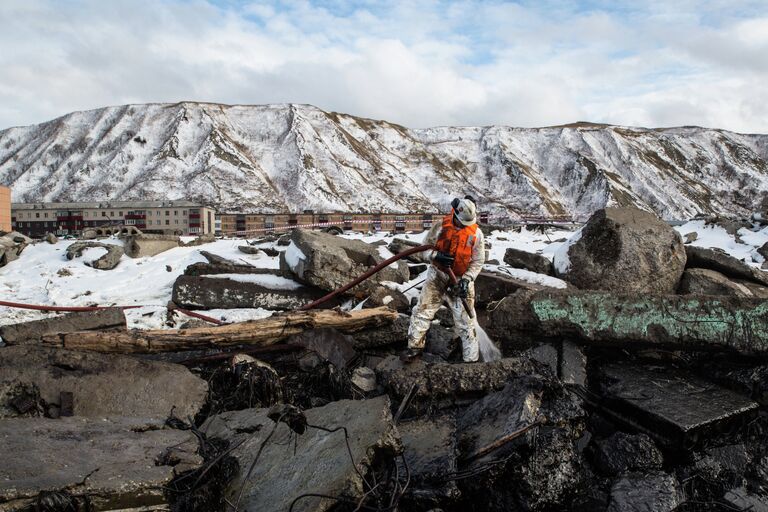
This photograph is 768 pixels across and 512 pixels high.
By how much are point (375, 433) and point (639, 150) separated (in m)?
103

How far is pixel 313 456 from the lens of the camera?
2980 mm

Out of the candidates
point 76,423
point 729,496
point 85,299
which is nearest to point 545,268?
point 729,496

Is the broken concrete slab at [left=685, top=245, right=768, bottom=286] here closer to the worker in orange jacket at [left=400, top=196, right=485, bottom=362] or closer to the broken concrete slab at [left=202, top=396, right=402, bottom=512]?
the worker in orange jacket at [left=400, top=196, right=485, bottom=362]

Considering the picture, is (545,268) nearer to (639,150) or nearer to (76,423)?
(76,423)

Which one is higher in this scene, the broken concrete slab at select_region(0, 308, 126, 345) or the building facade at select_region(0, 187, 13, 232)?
the building facade at select_region(0, 187, 13, 232)

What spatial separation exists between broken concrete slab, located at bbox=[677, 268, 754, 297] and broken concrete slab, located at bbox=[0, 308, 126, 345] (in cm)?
790

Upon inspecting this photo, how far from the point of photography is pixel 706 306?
4.53 meters

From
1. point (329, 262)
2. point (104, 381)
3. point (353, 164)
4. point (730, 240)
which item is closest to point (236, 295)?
point (329, 262)

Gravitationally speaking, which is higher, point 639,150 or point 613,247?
point 639,150

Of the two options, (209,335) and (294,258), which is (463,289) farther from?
(294,258)

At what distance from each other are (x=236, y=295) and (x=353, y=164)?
7937 cm

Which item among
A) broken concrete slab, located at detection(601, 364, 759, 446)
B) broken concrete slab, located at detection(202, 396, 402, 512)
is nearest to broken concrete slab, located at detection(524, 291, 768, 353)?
broken concrete slab, located at detection(601, 364, 759, 446)

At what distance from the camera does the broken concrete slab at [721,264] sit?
315 inches

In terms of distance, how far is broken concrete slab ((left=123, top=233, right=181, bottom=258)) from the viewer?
40.0 ft
